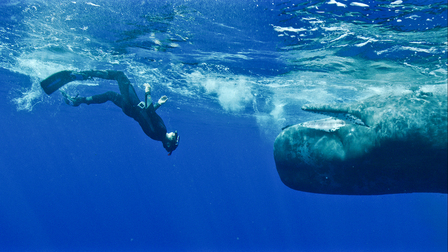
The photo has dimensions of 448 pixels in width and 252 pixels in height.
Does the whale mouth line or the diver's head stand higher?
the diver's head

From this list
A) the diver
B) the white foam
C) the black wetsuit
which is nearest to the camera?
the black wetsuit

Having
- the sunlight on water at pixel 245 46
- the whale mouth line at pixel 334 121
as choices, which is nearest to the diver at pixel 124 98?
the sunlight on water at pixel 245 46

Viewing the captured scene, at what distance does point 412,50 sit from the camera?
9.55 meters

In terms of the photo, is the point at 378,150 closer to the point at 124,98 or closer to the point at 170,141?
the point at 170,141

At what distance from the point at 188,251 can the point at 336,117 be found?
68.3 m

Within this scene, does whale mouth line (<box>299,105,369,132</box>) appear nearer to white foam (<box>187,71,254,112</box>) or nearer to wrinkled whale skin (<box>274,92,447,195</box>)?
wrinkled whale skin (<box>274,92,447,195</box>)

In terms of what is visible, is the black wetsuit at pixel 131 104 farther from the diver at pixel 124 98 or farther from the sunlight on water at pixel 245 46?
the sunlight on water at pixel 245 46

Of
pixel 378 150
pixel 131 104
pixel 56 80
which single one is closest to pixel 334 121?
pixel 378 150

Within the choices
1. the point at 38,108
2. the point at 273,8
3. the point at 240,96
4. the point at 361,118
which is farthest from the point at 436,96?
the point at 38,108

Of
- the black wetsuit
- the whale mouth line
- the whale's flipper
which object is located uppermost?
the whale's flipper

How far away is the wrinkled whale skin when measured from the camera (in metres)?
3.13

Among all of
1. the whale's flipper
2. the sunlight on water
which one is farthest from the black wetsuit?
the sunlight on water

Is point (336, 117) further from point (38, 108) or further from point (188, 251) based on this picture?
point (188, 251)

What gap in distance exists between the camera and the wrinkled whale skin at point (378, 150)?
10.3 feet
